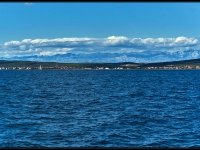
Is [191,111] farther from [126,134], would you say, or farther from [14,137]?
[14,137]

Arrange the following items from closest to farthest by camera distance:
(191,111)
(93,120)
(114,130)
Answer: (114,130) < (93,120) < (191,111)

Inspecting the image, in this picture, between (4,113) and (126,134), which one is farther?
(4,113)

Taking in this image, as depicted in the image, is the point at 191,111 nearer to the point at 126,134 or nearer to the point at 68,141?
the point at 126,134

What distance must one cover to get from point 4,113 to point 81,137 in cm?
1281

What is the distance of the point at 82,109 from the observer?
119 ft

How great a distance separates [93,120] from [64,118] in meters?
2.83

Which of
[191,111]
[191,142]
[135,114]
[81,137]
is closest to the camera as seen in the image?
[191,142]

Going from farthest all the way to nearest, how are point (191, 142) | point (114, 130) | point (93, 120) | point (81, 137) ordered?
point (93, 120), point (114, 130), point (81, 137), point (191, 142)

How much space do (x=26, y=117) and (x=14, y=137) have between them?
8951 millimetres

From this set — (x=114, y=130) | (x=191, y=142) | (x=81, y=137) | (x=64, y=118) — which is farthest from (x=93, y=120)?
(x=191, y=142)

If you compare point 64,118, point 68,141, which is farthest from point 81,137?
point 64,118

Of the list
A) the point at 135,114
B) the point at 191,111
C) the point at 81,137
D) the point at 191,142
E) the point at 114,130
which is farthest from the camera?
the point at 191,111

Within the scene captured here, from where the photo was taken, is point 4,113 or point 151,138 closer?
point 151,138

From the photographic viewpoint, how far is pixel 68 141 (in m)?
20.3
